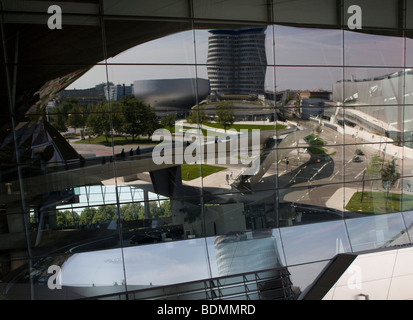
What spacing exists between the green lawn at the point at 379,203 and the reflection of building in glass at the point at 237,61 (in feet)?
15.0

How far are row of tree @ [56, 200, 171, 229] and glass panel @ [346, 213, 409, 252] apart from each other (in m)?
5.76

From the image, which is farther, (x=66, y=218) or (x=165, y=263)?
(x=165, y=263)

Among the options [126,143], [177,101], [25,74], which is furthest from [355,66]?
[25,74]

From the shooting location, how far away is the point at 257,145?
31.8 feet

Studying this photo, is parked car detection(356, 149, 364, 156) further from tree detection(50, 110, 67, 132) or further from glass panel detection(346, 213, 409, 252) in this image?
tree detection(50, 110, 67, 132)

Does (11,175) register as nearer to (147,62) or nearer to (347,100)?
(147,62)

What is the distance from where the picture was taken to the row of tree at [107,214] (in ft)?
28.8

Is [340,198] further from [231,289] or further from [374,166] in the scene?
[231,289]

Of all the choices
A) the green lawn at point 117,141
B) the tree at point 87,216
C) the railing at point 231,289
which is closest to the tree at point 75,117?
the green lawn at point 117,141

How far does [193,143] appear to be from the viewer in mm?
9227

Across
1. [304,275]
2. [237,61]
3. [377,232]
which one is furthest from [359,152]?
[237,61]

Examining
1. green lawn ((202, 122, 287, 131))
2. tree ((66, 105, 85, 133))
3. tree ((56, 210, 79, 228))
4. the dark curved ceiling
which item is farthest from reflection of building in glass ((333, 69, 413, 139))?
tree ((56, 210, 79, 228))

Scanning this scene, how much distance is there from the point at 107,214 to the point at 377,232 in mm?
8161

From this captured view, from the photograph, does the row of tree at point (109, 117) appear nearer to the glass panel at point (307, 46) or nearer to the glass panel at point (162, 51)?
the glass panel at point (162, 51)
